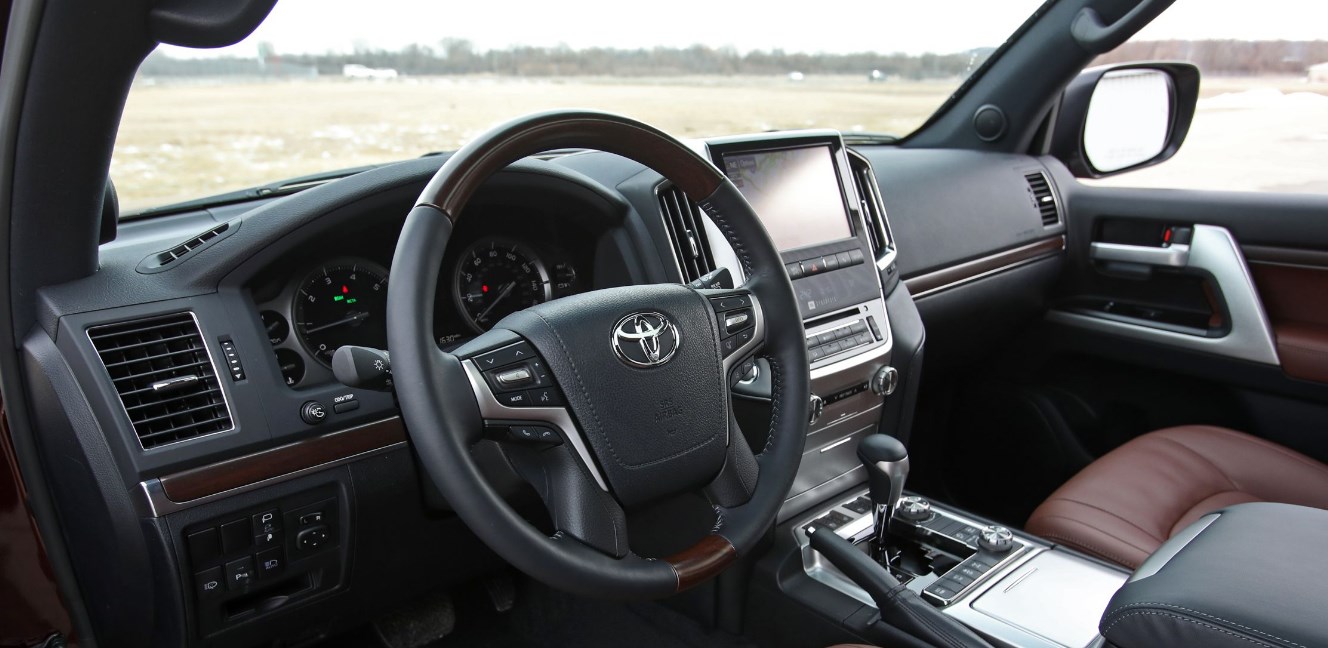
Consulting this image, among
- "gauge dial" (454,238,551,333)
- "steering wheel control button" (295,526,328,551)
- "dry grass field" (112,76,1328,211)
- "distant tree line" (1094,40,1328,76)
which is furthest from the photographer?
"distant tree line" (1094,40,1328,76)

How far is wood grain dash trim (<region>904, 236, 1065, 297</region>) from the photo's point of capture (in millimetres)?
2629

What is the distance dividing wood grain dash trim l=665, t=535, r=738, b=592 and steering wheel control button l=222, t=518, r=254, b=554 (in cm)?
71

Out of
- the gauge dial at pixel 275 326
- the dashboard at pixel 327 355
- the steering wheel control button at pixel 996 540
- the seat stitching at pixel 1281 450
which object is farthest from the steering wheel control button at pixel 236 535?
the seat stitching at pixel 1281 450

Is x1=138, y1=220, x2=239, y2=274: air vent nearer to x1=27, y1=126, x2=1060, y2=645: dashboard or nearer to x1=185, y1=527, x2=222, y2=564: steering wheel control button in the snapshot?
x1=27, y1=126, x2=1060, y2=645: dashboard

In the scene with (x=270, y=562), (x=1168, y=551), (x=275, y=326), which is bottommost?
(x=270, y=562)

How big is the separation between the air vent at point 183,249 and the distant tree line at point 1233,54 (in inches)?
96.7

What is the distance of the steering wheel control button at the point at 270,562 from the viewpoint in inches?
61.8

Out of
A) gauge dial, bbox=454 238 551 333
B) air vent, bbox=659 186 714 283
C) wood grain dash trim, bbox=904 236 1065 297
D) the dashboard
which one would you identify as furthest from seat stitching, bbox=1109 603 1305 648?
wood grain dash trim, bbox=904 236 1065 297

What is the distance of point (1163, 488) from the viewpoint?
2.10 meters

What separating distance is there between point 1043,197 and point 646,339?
2193 millimetres

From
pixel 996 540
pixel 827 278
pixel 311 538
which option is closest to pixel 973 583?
pixel 996 540

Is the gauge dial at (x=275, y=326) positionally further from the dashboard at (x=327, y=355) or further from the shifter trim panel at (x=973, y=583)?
the shifter trim panel at (x=973, y=583)

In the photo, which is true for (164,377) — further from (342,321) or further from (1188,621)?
(1188,621)

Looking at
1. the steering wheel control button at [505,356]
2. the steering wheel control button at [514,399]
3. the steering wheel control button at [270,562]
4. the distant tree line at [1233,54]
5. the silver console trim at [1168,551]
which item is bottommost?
the steering wheel control button at [270,562]
